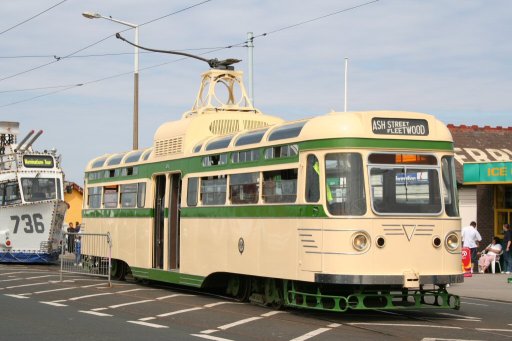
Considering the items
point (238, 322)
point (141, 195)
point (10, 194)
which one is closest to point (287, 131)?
point (238, 322)

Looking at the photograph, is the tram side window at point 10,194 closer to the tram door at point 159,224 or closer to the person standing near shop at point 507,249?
the tram door at point 159,224

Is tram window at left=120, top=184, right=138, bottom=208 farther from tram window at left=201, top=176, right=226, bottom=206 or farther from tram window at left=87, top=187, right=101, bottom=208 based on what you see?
tram window at left=201, top=176, right=226, bottom=206

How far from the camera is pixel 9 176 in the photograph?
108 feet

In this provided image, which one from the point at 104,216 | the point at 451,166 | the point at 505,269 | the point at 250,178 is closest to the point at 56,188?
the point at 104,216

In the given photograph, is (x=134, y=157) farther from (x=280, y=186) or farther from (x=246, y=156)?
(x=280, y=186)

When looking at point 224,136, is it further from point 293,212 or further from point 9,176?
point 9,176

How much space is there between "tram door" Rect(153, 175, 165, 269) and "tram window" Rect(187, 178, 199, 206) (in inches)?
66.3

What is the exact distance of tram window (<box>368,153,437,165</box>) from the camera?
14438 millimetres

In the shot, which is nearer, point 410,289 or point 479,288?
point 410,289

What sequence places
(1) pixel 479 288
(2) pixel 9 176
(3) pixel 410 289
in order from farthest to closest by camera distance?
(2) pixel 9 176 → (1) pixel 479 288 → (3) pixel 410 289

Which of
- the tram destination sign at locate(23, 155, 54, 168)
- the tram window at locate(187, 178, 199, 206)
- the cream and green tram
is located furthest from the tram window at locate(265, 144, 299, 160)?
the tram destination sign at locate(23, 155, 54, 168)

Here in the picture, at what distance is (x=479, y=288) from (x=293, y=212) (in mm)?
8438

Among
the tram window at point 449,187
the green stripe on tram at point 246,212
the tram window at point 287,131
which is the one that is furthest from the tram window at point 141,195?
the tram window at point 449,187

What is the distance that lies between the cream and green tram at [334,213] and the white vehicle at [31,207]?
14798mm
